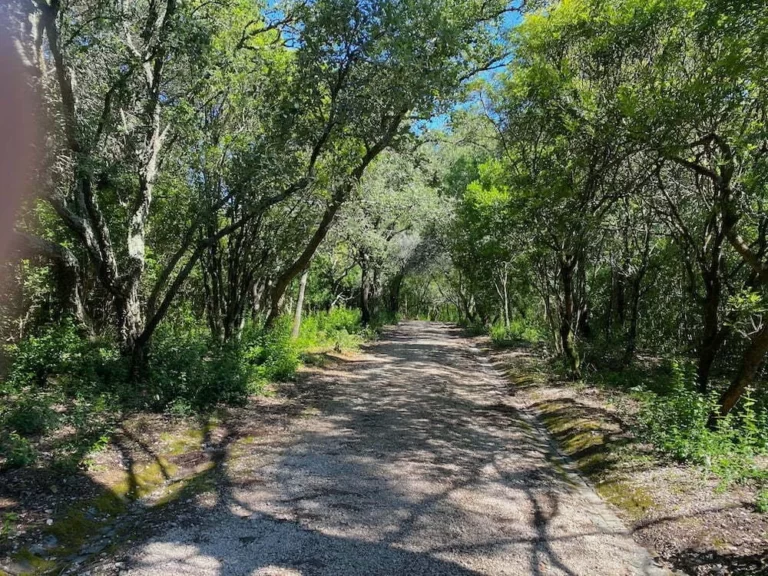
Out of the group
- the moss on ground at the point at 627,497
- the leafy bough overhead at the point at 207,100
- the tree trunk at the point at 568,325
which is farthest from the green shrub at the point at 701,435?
the leafy bough overhead at the point at 207,100

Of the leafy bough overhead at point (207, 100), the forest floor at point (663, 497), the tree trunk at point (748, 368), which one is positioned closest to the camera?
the forest floor at point (663, 497)

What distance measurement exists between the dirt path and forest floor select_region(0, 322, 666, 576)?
0.02 m

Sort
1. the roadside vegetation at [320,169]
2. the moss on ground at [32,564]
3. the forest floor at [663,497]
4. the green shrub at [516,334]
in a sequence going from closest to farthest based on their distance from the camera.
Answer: the moss on ground at [32,564] < the forest floor at [663,497] < the roadside vegetation at [320,169] < the green shrub at [516,334]

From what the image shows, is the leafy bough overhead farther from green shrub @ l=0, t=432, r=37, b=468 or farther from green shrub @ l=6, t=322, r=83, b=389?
green shrub @ l=0, t=432, r=37, b=468

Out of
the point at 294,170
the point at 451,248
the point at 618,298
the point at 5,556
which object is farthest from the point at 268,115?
the point at 451,248

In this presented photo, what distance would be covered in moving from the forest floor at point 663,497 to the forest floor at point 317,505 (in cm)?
27

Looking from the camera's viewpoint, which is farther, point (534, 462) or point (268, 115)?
point (268, 115)

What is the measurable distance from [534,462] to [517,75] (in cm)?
764

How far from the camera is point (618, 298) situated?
65.8 ft

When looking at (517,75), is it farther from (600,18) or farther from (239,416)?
(239,416)

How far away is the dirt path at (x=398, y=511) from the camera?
13.1ft

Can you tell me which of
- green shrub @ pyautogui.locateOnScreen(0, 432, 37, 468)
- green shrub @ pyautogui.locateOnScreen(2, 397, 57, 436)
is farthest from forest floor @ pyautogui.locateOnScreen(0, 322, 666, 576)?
green shrub @ pyautogui.locateOnScreen(2, 397, 57, 436)

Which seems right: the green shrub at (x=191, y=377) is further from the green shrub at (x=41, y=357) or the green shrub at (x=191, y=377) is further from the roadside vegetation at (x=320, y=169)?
the green shrub at (x=41, y=357)

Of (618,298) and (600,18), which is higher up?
(600,18)
